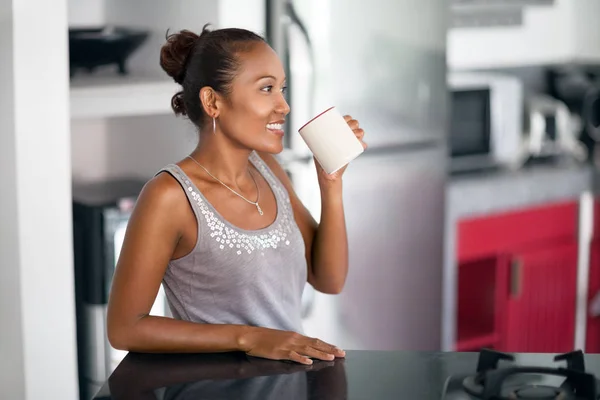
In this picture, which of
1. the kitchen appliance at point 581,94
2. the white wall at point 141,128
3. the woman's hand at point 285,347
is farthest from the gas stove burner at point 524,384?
the kitchen appliance at point 581,94

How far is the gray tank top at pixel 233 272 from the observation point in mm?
1530

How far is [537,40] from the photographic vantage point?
13.8 ft

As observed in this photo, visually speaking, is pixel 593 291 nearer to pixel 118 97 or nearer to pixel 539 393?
pixel 118 97

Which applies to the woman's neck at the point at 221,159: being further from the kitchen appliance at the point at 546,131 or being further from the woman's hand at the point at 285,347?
the kitchen appliance at the point at 546,131

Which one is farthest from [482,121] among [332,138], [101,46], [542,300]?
[332,138]

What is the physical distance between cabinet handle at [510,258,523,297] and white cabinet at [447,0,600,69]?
88 centimetres

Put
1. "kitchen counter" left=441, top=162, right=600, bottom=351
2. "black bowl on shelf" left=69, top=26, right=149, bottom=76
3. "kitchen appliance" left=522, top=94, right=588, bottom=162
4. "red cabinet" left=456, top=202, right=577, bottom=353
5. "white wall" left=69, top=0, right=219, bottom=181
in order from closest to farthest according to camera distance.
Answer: "black bowl on shelf" left=69, top=26, right=149, bottom=76
"white wall" left=69, top=0, right=219, bottom=181
"kitchen counter" left=441, top=162, right=600, bottom=351
"red cabinet" left=456, top=202, right=577, bottom=353
"kitchen appliance" left=522, top=94, right=588, bottom=162

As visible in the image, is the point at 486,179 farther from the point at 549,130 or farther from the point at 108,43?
the point at 108,43

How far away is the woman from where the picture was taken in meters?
1.45

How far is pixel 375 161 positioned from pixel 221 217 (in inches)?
56.0

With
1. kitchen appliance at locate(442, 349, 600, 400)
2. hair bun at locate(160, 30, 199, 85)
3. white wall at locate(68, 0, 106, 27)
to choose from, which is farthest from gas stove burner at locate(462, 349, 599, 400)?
white wall at locate(68, 0, 106, 27)

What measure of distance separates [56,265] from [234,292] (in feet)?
2.17

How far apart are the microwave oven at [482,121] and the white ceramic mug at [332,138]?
2.15m

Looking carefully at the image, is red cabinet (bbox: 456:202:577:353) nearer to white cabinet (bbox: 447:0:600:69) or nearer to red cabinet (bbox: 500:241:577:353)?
red cabinet (bbox: 500:241:577:353)
